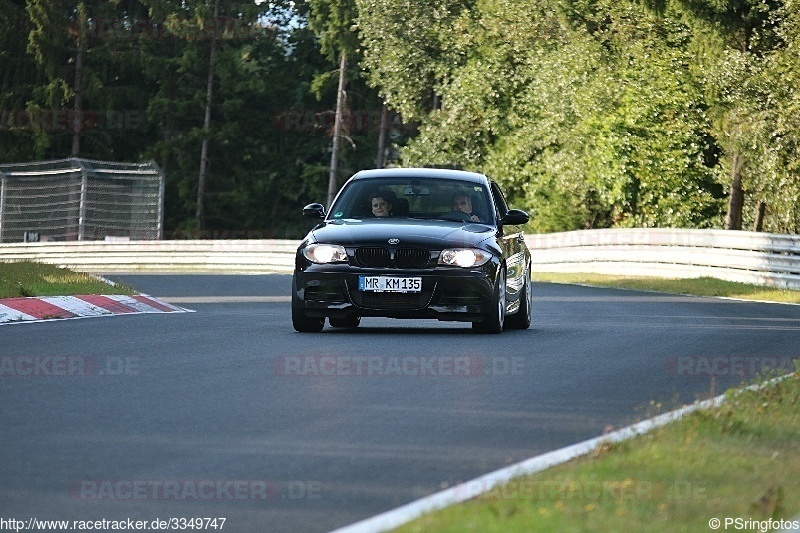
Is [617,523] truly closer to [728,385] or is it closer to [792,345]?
[728,385]

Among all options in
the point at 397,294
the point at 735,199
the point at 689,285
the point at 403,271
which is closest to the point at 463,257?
the point at 403,271

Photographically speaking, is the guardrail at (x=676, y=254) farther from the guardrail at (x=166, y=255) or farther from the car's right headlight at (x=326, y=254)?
the car's right headlight at (x=326, y=254)

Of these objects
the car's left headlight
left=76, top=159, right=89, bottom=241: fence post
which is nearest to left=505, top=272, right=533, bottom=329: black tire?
the car's left headlight

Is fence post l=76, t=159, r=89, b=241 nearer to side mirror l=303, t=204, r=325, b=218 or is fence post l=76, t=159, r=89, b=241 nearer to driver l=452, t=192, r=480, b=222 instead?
side mirror l=303, t=204, r=325, b=218

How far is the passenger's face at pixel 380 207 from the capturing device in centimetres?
1583

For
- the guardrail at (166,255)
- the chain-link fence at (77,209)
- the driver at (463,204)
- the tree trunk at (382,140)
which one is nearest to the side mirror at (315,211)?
the driver at (463,204)

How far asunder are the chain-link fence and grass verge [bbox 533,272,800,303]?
2003 centimetres

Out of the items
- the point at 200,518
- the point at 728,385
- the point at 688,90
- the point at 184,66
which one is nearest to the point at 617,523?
the point at 200,518

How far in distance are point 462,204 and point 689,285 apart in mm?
14206

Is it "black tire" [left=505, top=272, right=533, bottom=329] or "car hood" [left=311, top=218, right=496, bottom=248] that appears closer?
"car hood" [left=311, top=218, right=496, bottom=248]

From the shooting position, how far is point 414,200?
15.8 meters

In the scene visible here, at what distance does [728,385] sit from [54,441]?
5042mm

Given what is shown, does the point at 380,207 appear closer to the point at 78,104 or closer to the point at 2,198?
the point at 2,198

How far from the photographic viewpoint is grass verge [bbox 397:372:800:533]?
222 inches
